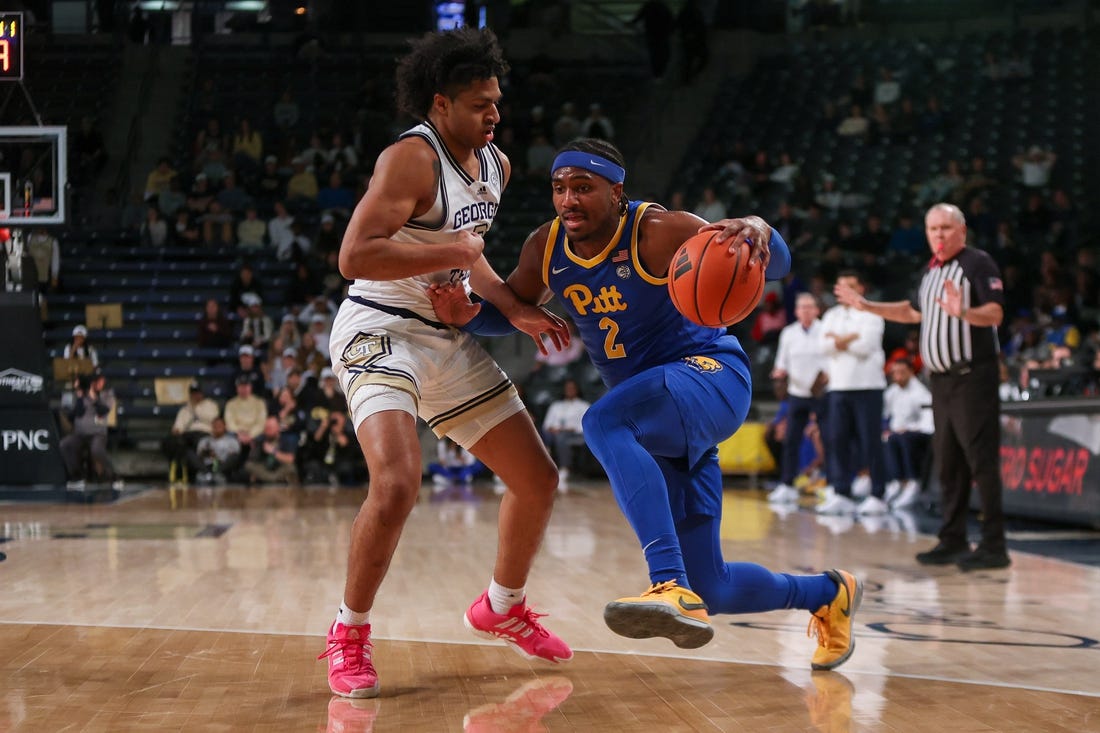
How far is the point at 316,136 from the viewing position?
19047 millimetres

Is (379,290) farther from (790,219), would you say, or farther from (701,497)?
(790,219)

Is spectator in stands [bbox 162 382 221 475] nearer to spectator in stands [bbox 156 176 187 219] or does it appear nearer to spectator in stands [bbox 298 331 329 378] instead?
spectator in stands [bbox 298 331 329 378]

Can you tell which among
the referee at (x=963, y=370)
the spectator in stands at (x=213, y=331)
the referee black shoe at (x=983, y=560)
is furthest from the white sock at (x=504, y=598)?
the spectator in stands at (x=213, y=331)

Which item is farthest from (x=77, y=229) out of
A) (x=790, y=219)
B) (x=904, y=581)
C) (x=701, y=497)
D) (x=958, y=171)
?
(x=701, y=497)

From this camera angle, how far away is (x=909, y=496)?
1073cm

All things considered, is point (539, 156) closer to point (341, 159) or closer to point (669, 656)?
point (341, 159)

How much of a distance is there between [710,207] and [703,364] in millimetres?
13116

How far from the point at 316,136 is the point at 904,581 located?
14.5 metres

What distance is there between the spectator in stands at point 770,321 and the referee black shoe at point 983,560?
811cm

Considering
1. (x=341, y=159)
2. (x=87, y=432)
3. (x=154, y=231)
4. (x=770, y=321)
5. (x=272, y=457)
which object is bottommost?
(x=272, y=457)

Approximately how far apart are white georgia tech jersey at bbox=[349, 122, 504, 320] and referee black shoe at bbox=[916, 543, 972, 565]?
→ 3.90 meters

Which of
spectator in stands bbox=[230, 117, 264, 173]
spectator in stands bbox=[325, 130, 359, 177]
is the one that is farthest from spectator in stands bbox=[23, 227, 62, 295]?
spectator in stands bbox=[325, 130, 359, 177]

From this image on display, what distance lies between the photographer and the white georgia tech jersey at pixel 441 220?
398 centimetres

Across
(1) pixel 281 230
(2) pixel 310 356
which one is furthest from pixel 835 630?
(1) pixel 281 230
